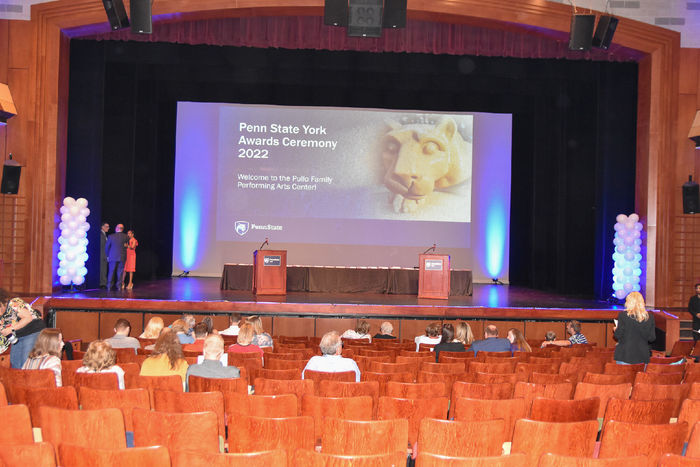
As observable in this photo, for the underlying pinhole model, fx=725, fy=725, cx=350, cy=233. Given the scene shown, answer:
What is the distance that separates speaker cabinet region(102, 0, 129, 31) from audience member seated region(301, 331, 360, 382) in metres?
7.25

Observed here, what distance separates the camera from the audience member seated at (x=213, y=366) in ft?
15.7

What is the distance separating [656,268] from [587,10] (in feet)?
15.9

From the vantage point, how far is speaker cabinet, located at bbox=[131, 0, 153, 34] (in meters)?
10.3

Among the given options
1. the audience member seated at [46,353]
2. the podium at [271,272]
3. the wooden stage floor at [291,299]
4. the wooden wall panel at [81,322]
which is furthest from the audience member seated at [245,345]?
the podium at [271,272]

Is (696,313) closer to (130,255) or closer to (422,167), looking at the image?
(422,167)

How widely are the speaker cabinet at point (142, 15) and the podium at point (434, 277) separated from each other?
6.43 meters

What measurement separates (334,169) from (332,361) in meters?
11.1

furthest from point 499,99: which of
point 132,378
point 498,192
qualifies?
point 132,378

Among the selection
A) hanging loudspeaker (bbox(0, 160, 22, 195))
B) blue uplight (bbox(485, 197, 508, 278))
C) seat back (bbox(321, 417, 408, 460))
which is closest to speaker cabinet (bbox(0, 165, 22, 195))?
hanging loudspeaker (bbox(0, 160, 22, 195))

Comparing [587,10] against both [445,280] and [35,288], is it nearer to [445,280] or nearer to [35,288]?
[445,280]

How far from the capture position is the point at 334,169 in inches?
637

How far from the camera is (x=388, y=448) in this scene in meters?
3.27

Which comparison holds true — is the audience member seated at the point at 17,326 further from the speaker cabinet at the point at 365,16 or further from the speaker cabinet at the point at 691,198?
the speaker cabinet at the point at 691,198

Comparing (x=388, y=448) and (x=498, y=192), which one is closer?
(x=388, y=448)
